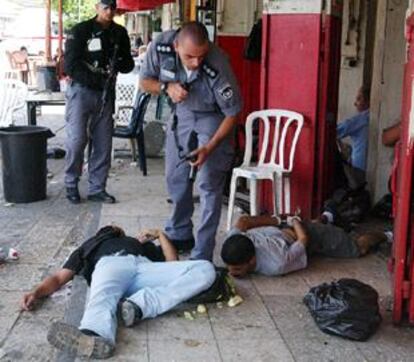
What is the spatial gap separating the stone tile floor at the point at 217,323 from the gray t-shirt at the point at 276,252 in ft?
0.23

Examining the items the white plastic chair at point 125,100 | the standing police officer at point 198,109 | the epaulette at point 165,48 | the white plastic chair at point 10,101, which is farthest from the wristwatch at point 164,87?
the white plastic chair at point 10,101

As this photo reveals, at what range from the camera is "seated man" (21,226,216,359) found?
3277mm

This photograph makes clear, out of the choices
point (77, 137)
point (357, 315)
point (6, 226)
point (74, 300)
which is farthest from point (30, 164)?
point (357, 315)

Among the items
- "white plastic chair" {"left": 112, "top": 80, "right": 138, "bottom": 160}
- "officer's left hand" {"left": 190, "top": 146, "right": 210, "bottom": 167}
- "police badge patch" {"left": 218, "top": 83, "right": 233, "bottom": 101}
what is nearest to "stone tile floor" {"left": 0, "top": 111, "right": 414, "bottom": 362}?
"officer's left hand" {"left": 190, "top": 146, "right": 210, "bottom": 167}

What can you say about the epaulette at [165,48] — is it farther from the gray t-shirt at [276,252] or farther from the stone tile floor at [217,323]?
the stone tile floor at [217,323]

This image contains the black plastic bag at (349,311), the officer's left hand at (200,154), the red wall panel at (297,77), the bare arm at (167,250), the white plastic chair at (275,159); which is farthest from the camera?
the red wall panel at (297,77)

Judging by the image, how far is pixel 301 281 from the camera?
14.8 ft

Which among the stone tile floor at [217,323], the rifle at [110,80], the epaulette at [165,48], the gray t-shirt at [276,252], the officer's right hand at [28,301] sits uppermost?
the epaulette at [165,48]

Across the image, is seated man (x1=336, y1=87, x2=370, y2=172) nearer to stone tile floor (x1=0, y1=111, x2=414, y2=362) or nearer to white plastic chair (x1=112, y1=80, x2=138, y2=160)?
stone tile floor (x1=0, y1=111, x2=414, y2=362)

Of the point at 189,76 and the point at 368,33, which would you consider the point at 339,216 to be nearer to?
the point at 189,76

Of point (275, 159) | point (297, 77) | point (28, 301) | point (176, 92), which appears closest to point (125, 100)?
point (275, 159)

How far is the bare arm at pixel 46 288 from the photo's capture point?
12.8 feet

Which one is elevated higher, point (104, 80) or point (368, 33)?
point (368, 33)

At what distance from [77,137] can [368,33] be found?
3880mm
